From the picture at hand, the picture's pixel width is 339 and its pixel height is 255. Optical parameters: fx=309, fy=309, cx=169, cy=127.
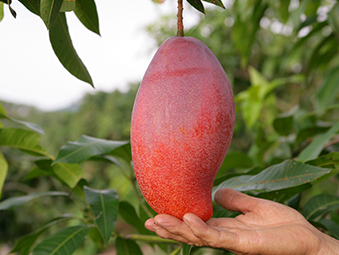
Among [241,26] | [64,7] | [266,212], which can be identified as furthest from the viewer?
[241,26]

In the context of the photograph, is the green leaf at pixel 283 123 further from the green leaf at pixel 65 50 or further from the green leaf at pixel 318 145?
the green leaf at pixel 65 50

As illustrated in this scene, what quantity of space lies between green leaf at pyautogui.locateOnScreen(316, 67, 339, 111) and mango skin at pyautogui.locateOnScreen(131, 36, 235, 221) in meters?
1.26

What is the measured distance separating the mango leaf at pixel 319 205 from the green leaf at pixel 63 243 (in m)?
0.77

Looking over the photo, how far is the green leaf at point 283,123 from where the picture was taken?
164cm

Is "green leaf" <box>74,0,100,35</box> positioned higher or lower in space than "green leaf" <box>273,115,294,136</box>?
higher

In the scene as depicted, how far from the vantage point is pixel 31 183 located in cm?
481

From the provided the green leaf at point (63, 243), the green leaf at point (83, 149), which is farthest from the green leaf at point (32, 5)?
the green leaf at point (63, 243)

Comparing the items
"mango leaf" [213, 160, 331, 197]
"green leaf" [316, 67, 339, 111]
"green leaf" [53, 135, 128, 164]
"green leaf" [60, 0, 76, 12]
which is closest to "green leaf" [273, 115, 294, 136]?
"green leaf" [316, 67, 339, 111]

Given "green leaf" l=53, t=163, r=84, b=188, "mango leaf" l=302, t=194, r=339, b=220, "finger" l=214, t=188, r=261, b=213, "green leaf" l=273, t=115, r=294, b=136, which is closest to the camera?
"finger" l=214, t=188, r=261, b=213

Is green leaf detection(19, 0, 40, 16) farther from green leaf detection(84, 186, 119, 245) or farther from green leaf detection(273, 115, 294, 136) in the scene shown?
green leaf detection(273, 115, 294, 136)

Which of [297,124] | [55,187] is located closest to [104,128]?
[55,187]

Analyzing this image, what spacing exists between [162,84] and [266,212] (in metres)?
0.44

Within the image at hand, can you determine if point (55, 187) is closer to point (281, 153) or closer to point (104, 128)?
point (104, 128)

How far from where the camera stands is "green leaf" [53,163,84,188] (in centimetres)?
117
